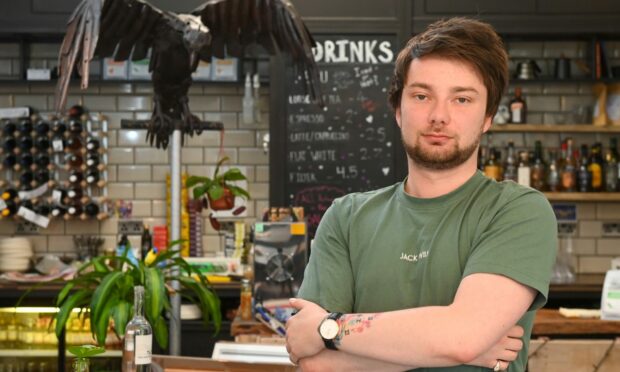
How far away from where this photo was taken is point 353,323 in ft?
5.60

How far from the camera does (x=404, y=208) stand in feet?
5.89

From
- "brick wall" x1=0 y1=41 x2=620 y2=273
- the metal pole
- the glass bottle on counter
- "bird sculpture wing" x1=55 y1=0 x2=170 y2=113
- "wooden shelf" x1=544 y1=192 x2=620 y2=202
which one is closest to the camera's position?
the glass bottle on counter

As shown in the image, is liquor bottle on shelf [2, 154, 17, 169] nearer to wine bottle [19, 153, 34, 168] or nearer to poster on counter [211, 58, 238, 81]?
wine bottle [19, 153, 34, 168]

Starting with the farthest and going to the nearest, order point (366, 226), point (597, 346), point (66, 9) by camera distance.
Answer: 1. point (66, 9)
2. point (597, 346)
3. point (366, 226)

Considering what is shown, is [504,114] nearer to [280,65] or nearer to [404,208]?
[280,65]

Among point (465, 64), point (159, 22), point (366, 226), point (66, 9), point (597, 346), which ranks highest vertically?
point (66, 9)

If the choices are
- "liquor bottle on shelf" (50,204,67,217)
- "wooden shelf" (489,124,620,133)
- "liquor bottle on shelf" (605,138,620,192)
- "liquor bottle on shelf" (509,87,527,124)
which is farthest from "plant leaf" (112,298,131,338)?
"liquor bottle on shelf" (605,138,620,192)

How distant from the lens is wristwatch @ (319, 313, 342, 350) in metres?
1.74

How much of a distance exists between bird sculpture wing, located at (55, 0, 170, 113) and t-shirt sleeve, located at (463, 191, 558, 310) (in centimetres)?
181

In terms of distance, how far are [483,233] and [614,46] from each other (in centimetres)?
516

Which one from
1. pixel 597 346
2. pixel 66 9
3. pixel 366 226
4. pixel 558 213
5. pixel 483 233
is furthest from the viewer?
pixel 558 213

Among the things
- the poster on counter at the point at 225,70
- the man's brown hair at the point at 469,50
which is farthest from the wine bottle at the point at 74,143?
the man's brown hair at the point at 469,50

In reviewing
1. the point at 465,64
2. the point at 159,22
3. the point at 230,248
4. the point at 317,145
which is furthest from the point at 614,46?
the point at 465,64

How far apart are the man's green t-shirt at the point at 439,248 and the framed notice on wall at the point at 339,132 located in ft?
13.1
